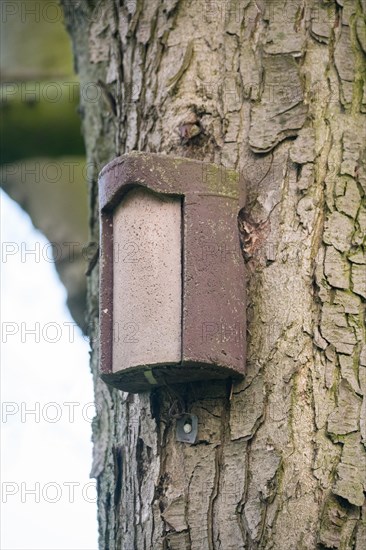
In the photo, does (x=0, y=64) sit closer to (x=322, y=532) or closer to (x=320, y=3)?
(x=320, y=3)

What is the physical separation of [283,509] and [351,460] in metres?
0.14

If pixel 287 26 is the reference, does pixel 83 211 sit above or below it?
below

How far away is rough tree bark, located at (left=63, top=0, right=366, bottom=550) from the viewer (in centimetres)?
183

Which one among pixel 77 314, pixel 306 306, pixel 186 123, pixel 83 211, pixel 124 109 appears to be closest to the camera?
pixel 306 306

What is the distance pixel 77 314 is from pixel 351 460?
5.91 feet

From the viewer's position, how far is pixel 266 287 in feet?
6.39

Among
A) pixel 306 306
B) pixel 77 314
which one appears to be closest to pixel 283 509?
pixel 306 306

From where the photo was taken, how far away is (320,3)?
2.14 meters

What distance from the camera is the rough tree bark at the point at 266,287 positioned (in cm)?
183

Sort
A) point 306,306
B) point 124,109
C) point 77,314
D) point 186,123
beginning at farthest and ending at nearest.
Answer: point 77,314
point 124,109
point 186,123
point 306,306

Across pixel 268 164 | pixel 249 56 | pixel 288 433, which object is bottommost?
pixel 288 433

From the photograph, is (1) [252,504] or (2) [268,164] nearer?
(1) [252,504]

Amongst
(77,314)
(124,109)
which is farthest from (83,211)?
(124,109)

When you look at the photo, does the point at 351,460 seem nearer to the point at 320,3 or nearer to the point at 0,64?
the point at 320,3
